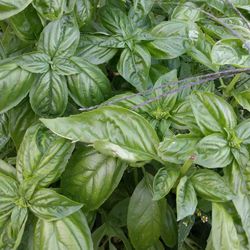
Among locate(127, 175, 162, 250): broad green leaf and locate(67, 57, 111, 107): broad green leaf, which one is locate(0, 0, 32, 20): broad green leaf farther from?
locate(127, 175, 162, 250): broad green leaf

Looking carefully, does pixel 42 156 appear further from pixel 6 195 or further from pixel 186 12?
pixel 186 12

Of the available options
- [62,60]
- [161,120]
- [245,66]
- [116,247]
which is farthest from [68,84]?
[116,247]

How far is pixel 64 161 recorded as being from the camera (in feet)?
2.19

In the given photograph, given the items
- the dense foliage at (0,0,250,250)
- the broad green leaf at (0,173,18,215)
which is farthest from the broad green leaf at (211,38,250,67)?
the broad green leaf at (0,173,18,215)

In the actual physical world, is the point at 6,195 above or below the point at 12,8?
below

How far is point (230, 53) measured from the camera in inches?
27.7

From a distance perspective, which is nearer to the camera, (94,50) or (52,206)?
(52,206)

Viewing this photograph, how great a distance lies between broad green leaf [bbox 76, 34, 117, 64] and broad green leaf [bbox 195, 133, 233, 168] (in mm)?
224

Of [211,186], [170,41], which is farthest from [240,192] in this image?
[170,41]

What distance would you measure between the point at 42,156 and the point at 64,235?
0.11 m

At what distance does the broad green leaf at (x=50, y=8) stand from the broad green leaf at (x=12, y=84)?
88mm

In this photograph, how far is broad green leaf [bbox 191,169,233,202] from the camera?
65 centimetres

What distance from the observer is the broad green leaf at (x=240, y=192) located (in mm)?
657

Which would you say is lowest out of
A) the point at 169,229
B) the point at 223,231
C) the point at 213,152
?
the point at 169,229
